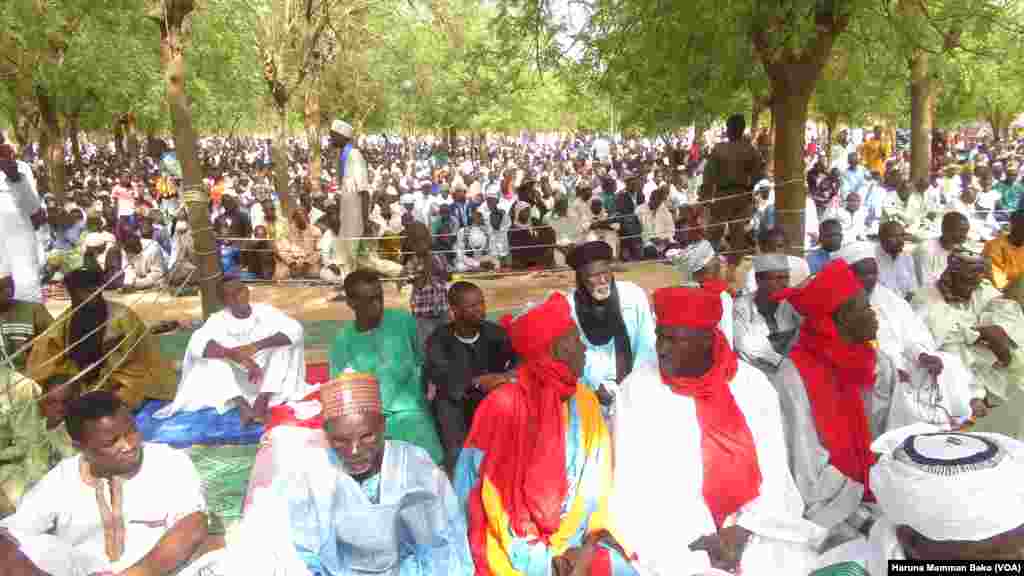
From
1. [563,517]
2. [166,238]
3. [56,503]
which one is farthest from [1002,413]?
[166,238]

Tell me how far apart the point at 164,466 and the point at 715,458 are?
2.05 meters

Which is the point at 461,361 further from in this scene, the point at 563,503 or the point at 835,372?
the point at 835,372

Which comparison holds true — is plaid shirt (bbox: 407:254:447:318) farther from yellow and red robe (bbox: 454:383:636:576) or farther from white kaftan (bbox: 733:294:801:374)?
yellow and red robe (bbox: 454:383:636:576)

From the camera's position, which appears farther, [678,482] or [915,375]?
[915,375]

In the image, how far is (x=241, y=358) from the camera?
5484mm

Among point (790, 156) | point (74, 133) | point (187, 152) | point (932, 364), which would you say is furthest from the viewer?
point (74, 133)

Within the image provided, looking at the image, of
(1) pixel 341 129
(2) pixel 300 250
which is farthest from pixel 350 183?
(2) pixel 300 250

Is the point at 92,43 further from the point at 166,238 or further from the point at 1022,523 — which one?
the point at 1022,523

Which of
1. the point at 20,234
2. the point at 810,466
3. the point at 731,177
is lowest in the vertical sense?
the point at 810,466

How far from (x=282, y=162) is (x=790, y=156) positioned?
26.4ft

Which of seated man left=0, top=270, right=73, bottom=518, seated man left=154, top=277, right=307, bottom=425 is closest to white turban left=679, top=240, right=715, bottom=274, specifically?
seated man left=154, top=277, right=307, bottom=425

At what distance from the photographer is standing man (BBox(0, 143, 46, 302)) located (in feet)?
20.5

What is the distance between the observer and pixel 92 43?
1427cm

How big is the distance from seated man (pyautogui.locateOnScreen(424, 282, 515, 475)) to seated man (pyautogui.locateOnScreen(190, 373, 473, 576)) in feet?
3.95
